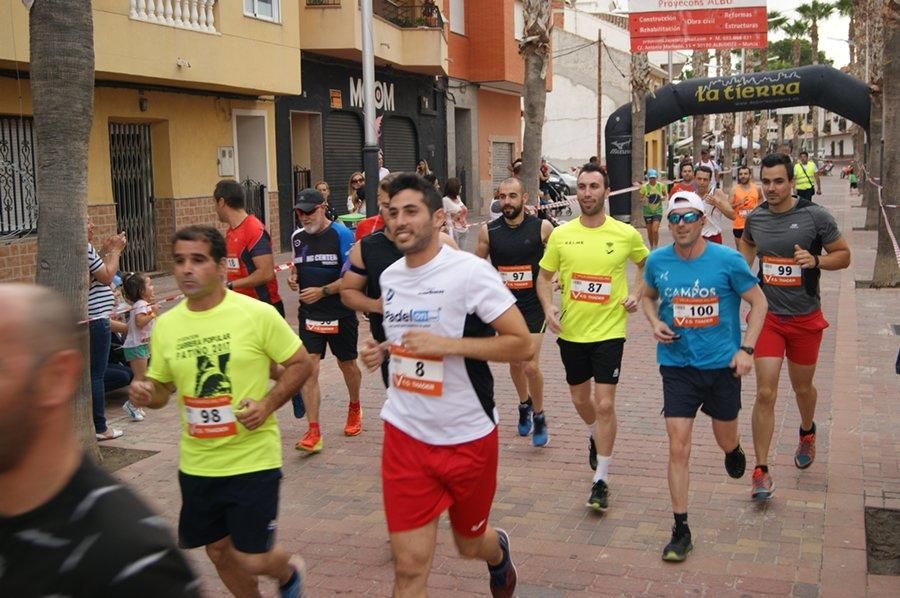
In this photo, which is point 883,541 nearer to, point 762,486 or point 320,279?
point 762,486

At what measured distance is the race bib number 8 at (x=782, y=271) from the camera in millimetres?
6773

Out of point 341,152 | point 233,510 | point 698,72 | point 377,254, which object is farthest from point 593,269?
point 698,72

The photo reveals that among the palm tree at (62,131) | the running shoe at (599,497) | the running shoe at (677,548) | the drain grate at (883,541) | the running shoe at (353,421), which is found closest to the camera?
the running shoe at (677,548)

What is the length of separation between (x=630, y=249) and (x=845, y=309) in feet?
26.5

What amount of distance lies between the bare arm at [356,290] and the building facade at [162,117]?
852 centimetres

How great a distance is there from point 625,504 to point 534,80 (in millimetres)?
12023

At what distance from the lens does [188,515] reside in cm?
437

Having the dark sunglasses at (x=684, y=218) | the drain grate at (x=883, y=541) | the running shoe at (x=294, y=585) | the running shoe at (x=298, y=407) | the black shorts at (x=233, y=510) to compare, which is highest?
the dark sunglasses at (x=684, y=218)

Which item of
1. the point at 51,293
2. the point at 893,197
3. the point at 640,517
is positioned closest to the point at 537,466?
the point at 640,517

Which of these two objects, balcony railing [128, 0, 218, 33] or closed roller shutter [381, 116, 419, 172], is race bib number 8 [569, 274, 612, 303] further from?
closed roller shutter [381, 116, 419, 172]

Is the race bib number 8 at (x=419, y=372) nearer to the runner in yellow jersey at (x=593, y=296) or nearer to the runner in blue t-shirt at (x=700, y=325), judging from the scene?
the runner in blue t-shirt at (x=700, y=325)

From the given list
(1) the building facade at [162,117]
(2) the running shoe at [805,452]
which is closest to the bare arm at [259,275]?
(2) the running shoe at [805,452]

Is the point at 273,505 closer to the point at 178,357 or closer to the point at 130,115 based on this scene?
the point at 178,357

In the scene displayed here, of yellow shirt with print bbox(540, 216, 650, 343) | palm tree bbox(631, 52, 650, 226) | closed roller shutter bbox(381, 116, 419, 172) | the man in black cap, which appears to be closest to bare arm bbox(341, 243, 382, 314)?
yellow shirt with print bbox(540, 216, 650, 343)
